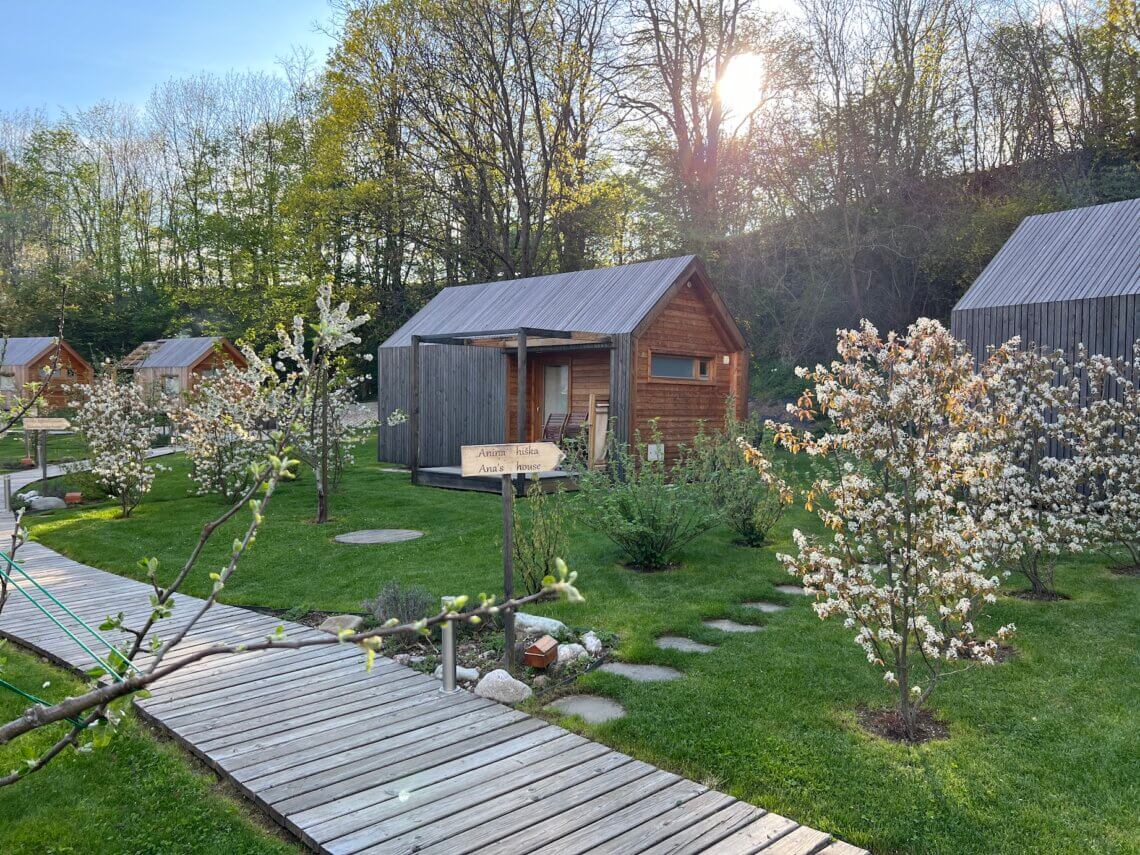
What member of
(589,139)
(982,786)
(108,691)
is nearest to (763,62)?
(589,139)

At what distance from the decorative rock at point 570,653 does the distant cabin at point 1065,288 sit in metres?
8.21

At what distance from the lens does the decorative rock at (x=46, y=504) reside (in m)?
12.2

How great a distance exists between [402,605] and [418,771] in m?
2.26

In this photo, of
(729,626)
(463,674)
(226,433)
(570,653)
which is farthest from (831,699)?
(226,433)

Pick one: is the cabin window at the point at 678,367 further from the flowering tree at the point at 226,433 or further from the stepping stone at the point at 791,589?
the stepping stone at the point at 791,589

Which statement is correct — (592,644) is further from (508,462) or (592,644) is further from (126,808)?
(126,808)

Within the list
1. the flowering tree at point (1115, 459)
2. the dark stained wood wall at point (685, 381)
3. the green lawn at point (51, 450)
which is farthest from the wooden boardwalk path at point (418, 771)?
the green lawn at point (51, 450)

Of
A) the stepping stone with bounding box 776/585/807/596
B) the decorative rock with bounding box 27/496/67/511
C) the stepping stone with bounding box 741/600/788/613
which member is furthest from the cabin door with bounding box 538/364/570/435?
the stepping stone with bounding box 741/600/788/613

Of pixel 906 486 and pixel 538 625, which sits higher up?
pixel 906 486

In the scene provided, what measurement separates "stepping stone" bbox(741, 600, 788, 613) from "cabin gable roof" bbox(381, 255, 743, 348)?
7210 millimetres

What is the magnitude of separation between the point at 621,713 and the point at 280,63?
36173mm

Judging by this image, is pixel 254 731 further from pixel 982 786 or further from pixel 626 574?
pixel 626 574

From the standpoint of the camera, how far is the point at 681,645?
5.58m

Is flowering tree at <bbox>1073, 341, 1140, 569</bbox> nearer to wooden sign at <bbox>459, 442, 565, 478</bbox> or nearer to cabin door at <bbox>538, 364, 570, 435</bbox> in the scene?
wooden sign at <bbox>459, 442, 565, 478</bbox>
